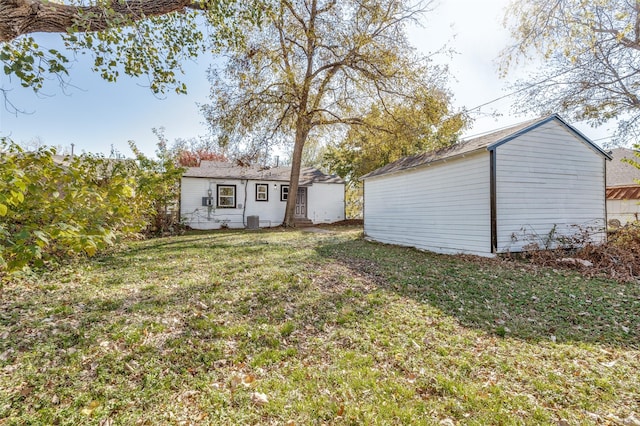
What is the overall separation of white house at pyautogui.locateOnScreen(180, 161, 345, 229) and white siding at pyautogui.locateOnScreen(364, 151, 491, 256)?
21.4ft

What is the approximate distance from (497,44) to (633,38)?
22.7 feet

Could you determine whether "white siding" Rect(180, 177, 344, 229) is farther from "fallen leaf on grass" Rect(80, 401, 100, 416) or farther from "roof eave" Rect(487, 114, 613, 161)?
"fallen leaf on grass" Rect(80, 401, 100, 416)

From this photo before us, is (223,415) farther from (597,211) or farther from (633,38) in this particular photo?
(633,38)

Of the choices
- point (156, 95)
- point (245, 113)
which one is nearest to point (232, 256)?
point (156, 95)

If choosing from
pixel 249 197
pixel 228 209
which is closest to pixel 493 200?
pixel 249 197

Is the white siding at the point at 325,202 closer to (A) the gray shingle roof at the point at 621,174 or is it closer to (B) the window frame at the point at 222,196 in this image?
(B) the window frame at the point at 222,196

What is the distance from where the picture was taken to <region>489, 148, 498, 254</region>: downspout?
7.34 meters

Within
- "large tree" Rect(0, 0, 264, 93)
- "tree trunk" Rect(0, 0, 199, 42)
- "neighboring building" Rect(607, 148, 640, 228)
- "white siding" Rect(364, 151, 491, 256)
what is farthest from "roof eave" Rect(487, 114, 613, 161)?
"neighboring building" Rect(607, 148, 640, 228)

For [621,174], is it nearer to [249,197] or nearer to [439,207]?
[439,207]

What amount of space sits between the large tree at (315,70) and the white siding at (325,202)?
12.6 ft

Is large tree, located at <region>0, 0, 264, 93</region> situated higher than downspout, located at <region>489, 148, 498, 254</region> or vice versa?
large tree, located at <region>0, 0, 264, 93</region>

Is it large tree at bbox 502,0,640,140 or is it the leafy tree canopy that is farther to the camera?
the leafy tree canopy

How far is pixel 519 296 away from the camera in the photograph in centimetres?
478

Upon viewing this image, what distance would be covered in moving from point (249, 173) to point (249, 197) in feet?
4.74
